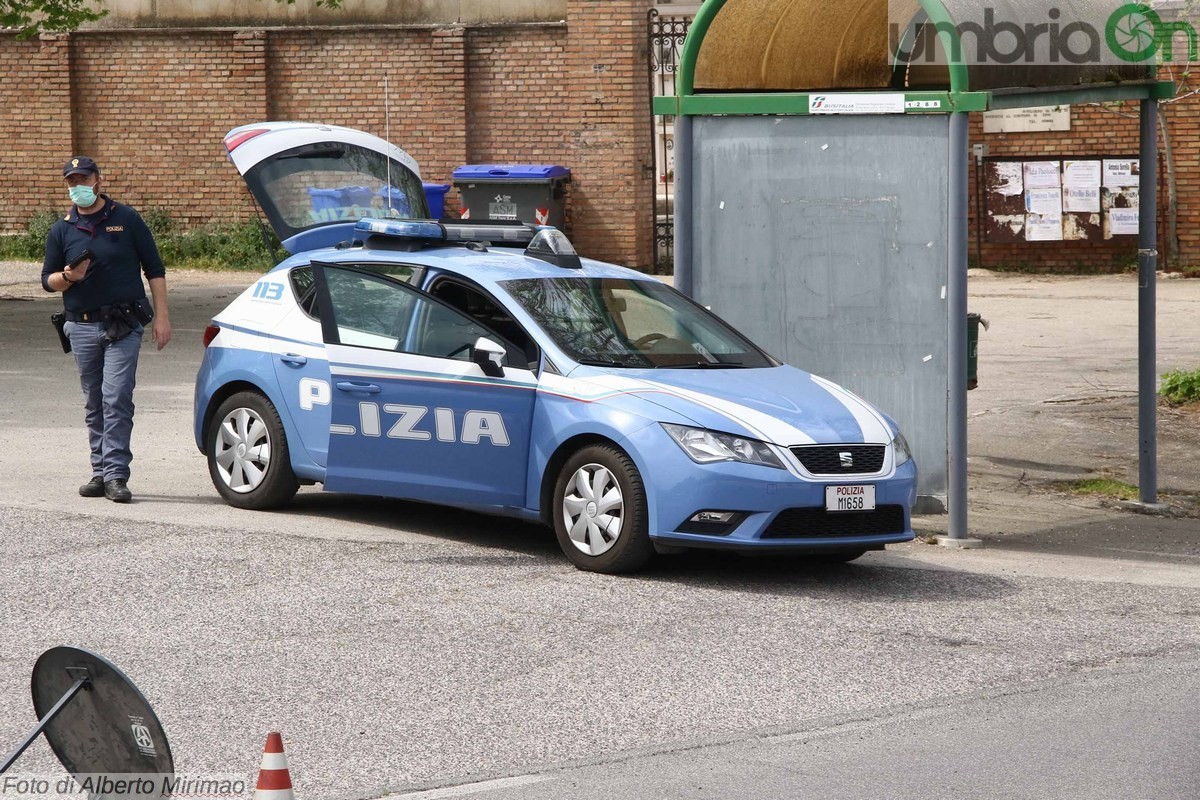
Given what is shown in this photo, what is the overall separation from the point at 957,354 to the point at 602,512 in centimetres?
244

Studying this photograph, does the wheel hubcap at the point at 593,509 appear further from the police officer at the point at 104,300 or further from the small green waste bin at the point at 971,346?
the police officer at the point at 104,300

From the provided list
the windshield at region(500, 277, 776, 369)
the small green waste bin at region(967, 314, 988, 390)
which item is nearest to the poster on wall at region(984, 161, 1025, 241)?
the small green waste bin at region(967, 314, 988, 390)

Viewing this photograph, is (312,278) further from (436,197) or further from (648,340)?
(436,197)

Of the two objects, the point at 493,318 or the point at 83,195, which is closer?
the point at 493,318

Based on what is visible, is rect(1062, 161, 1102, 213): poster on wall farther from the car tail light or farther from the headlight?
the headlight

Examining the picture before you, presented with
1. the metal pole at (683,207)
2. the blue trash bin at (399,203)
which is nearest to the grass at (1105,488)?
the metal pole at (683,207)

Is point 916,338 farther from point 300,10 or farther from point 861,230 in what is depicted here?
point 300,10

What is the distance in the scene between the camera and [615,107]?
2495 cm

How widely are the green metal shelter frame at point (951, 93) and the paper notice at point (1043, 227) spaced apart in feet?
48.9

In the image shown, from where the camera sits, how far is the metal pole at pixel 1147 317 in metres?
10.5

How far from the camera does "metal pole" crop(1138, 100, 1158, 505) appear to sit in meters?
10.5

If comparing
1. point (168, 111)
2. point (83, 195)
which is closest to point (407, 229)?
point (83, 195)

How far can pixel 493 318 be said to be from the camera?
8.57 metres

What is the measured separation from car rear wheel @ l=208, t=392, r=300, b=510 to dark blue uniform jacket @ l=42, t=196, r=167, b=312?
0.90 meters
